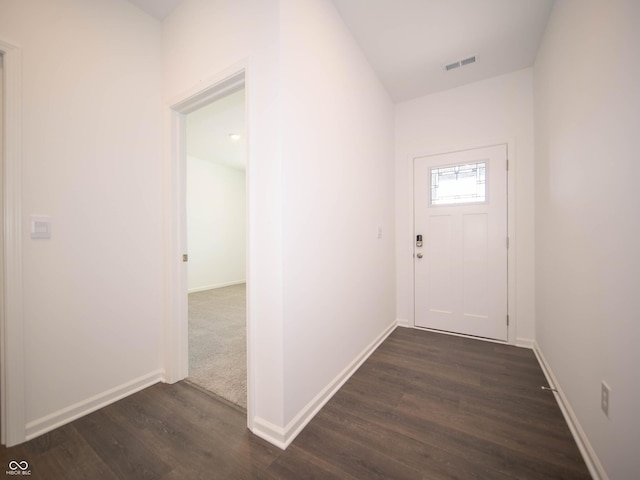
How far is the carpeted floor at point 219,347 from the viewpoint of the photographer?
1.96m

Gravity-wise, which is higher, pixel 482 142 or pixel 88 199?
pixel 482 142

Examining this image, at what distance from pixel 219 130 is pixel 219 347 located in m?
3.44

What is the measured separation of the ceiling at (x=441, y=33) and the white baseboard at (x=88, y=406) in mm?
2902

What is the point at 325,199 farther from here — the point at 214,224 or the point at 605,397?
the point at 214,224

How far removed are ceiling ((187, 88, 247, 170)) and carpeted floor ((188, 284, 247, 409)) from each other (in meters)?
2.23

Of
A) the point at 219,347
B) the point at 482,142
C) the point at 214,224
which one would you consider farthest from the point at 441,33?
the point at 214,224

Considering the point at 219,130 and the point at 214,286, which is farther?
the point at 214,286

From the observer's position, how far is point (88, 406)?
1652 millimetres

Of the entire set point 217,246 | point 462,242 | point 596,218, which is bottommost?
point 217,246

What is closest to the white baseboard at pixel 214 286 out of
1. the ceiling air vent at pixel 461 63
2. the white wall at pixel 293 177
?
the white wall at pixel 293 177

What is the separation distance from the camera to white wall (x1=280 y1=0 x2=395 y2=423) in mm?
1464

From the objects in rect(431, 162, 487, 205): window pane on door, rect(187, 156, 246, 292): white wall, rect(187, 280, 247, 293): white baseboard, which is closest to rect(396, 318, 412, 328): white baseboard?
rect(431, 162, 487, 205): window pane on door

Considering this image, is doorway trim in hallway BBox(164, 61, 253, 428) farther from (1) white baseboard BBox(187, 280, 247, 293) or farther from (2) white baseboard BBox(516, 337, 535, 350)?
(1) white baseboard BBox(187, 280, 247, 293)

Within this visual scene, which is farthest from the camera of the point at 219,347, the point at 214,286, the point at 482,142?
the point at 214,286
